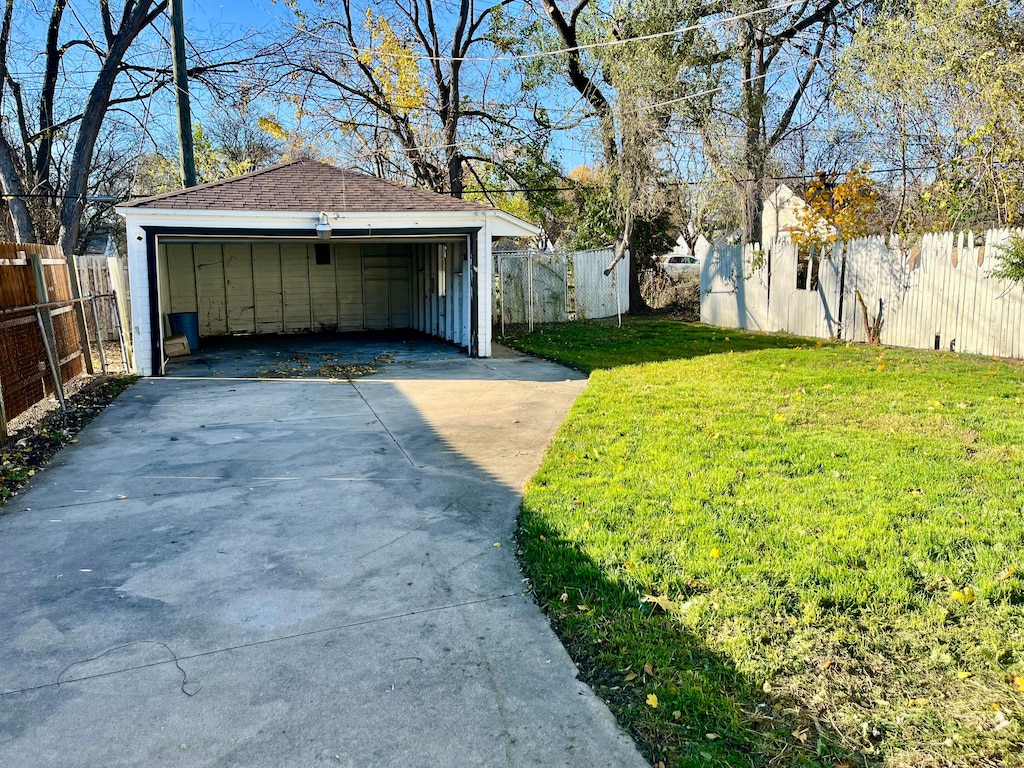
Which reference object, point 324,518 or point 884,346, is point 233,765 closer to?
point 324,518

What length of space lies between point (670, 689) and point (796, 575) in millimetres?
1133

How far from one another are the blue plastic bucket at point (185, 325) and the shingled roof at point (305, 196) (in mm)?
2956

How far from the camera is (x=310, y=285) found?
16.8 metres

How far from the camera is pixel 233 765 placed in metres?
2.41

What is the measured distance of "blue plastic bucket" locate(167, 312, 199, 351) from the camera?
13930mm

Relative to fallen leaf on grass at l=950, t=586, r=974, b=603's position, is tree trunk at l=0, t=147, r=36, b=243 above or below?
above

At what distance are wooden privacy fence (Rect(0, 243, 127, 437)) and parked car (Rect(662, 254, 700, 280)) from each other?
1882cm

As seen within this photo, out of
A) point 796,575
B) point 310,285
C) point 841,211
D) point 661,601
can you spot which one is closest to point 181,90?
point 310,285

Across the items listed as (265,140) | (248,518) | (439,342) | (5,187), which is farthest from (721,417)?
(265,140)

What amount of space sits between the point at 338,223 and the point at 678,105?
863cm

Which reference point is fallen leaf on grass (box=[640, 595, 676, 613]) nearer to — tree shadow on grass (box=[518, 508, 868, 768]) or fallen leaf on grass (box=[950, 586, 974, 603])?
tree shadow on grass (box=[518, 508, 868, 768])

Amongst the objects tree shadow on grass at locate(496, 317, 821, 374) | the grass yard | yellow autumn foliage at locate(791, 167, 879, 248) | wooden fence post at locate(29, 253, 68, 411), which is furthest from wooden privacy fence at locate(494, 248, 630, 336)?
the grass yard

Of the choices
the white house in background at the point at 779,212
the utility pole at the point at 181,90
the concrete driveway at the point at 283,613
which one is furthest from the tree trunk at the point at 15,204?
the white house in background at the point at 779,212

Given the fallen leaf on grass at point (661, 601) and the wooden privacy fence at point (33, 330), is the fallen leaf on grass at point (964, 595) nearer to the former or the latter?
the fallen leaf on grass at point (661, 601)
